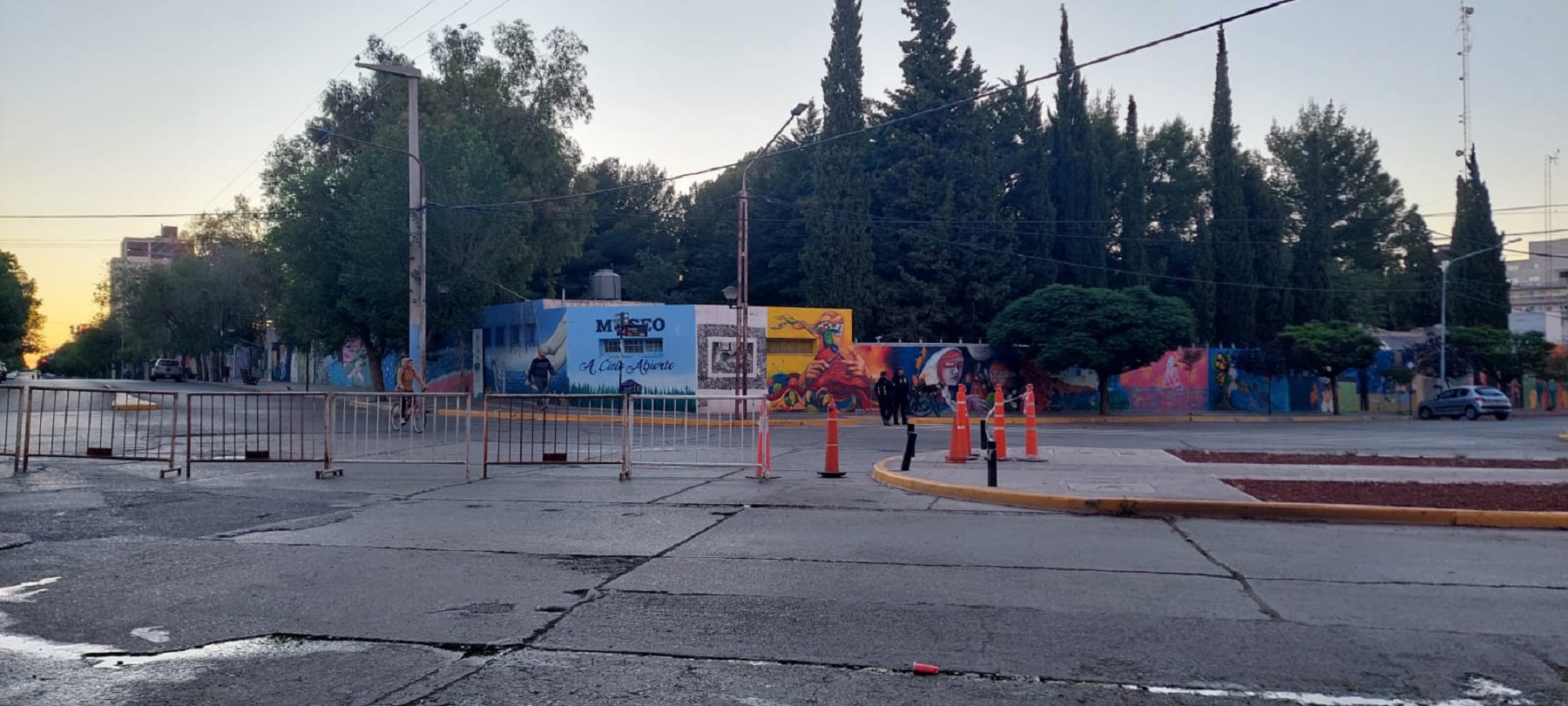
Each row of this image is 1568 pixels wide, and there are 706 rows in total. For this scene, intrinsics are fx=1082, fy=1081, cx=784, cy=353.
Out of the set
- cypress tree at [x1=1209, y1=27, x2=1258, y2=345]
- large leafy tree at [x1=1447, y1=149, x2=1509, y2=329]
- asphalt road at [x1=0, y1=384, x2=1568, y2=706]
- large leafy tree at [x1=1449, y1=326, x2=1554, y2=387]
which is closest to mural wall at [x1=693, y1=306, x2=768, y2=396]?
asphalt road at [x1=0, y1=384, x2=1568, y2=706]

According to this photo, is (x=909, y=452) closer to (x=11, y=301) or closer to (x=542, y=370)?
(x=542, y=370)

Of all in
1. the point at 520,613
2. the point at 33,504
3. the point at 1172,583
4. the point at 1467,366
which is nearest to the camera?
the point at 520,613

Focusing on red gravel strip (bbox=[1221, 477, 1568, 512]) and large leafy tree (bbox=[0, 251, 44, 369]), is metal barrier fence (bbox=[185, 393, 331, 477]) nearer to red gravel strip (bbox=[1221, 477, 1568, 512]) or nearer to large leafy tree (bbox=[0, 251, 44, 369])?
red gravel strip (bbox=[1221, 477, 1568, 512])

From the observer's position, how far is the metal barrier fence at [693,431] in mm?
16422

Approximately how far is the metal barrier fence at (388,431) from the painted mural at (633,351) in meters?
17.8

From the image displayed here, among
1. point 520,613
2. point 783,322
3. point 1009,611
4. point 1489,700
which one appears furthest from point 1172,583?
point 783,322

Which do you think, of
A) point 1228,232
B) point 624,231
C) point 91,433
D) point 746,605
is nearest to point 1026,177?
point 1228,232

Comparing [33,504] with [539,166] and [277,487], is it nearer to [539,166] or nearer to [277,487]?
[277,487]

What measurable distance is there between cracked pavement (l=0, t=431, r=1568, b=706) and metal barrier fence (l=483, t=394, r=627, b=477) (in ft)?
11.6

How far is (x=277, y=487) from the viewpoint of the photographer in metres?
13.3

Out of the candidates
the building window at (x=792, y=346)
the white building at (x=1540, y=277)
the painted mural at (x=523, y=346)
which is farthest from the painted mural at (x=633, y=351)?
the white building at (x=1540, y=277)

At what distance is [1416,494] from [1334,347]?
35379 mm

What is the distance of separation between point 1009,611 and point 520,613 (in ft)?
10.1

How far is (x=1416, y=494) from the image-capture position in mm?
12141
